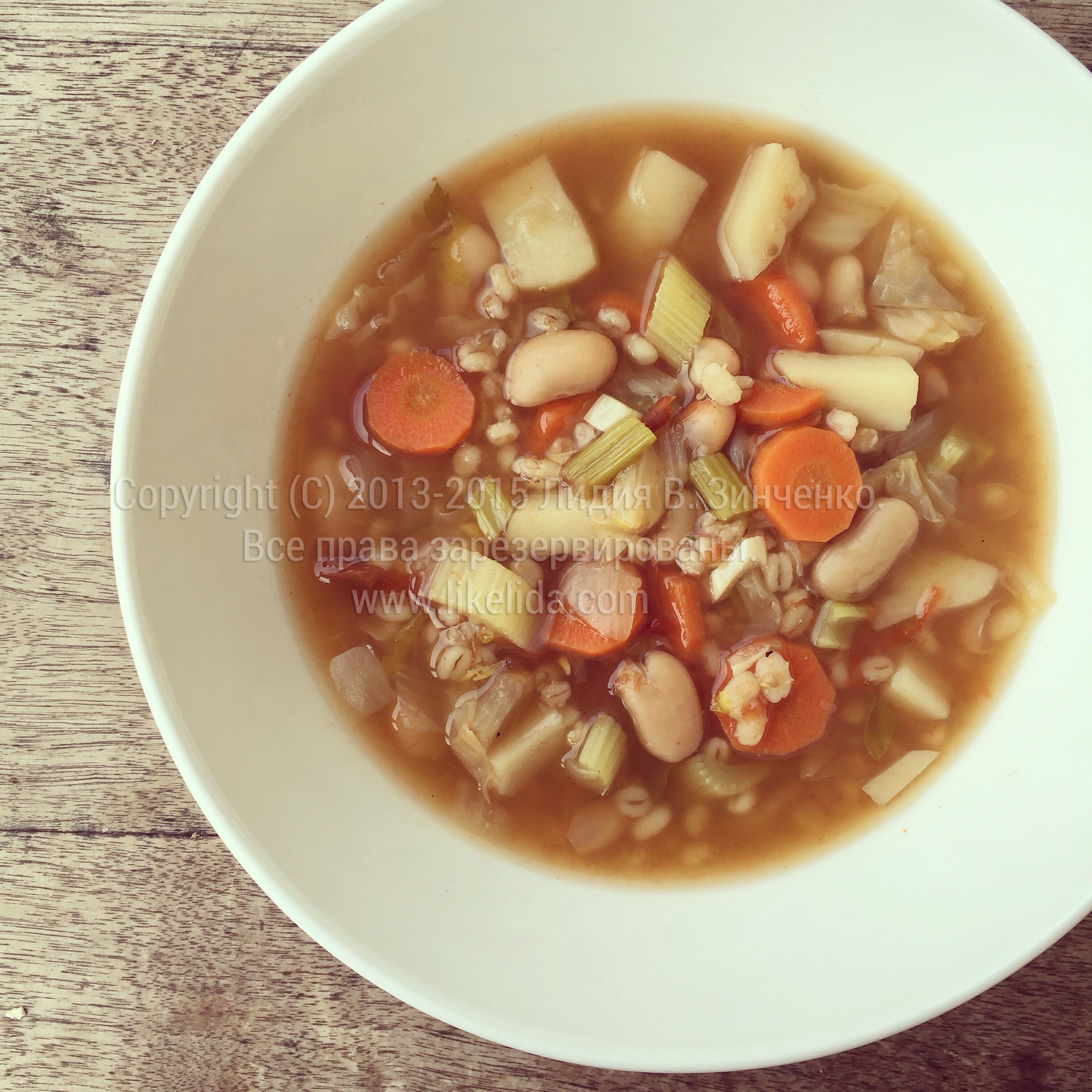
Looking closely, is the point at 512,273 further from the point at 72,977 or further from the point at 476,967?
the point at 72,977

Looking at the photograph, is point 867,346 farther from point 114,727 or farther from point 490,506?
point 114,727

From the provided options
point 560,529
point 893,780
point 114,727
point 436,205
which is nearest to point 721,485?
point 560,529

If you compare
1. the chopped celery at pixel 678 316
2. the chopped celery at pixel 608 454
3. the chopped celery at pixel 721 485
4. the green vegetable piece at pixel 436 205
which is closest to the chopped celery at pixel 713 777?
the chopped celery at pixel 721 485

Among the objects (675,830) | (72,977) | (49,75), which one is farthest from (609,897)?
(49,75)

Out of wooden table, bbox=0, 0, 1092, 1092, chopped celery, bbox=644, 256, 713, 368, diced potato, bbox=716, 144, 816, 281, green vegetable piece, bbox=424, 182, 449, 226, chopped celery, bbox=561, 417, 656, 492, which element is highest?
diced potato, bbox=716, 144, 816, 281

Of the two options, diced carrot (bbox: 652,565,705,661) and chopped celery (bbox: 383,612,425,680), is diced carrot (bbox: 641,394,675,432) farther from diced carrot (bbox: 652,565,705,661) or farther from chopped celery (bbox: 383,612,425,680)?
chopped celery (bbox: 383,612,425,680)

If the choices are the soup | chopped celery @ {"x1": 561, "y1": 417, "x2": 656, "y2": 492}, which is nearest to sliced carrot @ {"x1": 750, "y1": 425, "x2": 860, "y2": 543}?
the soup

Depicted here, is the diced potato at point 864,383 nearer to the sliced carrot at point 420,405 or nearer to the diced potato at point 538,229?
the diced potato at point 538,229
